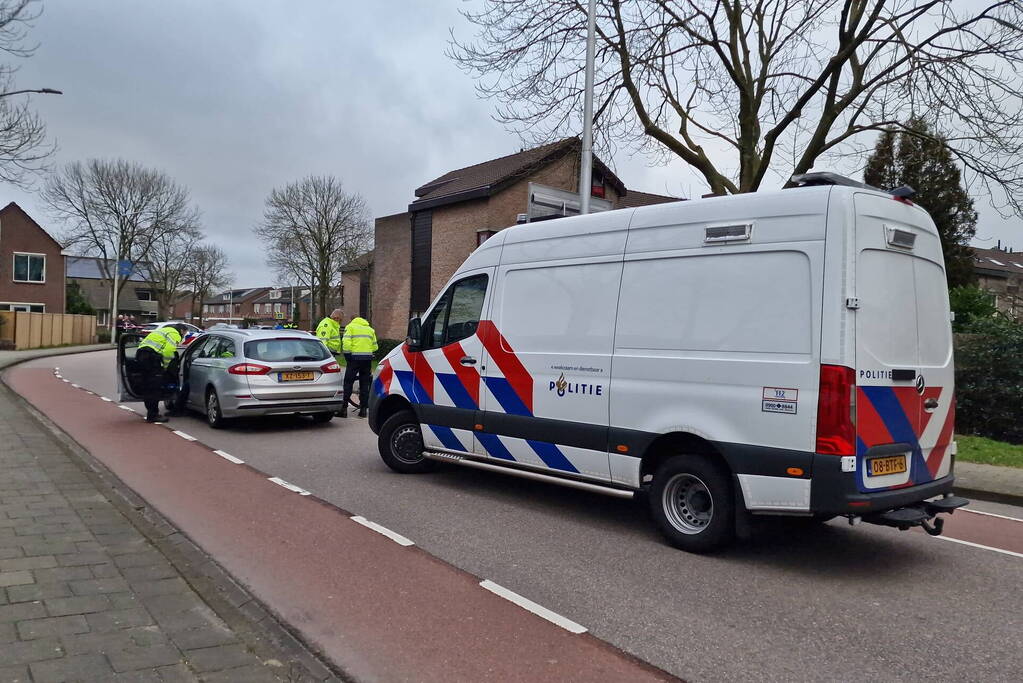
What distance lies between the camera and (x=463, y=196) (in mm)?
29125

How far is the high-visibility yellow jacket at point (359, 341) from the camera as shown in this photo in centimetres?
1291

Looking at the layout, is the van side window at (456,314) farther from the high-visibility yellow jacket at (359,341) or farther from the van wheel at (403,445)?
the high-visibility yellow jacket at (359,341)

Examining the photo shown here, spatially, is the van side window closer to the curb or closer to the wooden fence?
the curb

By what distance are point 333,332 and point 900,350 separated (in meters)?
10.7

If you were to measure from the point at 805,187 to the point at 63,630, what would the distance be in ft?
16.5

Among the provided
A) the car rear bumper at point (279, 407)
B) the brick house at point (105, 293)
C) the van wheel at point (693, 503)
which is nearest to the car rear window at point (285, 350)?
the car rear bumper at point (279, 407)

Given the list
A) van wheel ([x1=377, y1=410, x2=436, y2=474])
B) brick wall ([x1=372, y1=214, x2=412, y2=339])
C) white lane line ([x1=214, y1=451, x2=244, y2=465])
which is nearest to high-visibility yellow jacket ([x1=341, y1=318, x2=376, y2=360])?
white lane line ([x1=214, y1=451, x2=244, y2=465])

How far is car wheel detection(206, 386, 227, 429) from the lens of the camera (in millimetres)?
11336

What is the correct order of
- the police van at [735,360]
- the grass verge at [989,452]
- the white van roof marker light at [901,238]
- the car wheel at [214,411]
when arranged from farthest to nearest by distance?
the car wheel at [214,411] < the grass verge at [989,452] < the white van roof marker light at [901,238] < the police van at [735,360]

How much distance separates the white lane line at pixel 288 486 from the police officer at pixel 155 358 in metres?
4.69

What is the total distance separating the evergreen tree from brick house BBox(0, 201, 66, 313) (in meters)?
49.3

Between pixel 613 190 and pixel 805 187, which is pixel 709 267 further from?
pixel 613 190

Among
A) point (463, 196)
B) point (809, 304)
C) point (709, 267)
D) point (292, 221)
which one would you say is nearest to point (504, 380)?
point (709, 267)

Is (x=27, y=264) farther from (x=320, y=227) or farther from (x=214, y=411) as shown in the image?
(x=214, y=411)
